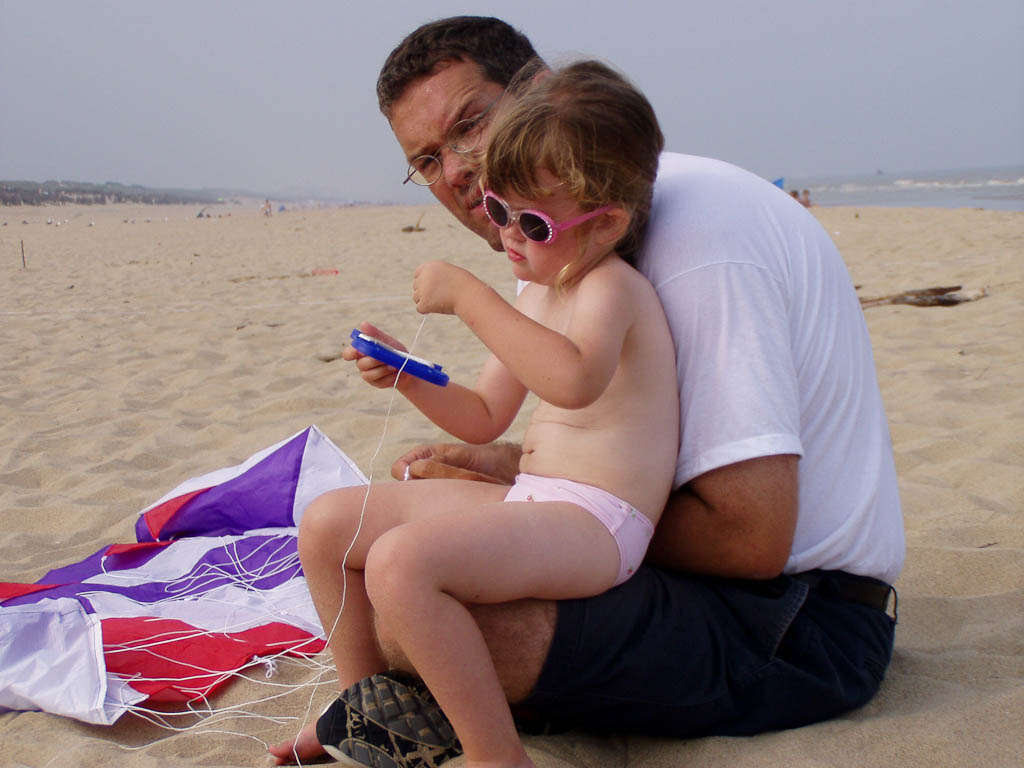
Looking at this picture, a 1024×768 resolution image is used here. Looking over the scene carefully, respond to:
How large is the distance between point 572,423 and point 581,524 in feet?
0.78

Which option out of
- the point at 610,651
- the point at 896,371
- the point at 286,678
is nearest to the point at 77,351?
the point at 286,678

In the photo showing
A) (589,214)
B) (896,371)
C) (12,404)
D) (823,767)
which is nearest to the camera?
(823,767)

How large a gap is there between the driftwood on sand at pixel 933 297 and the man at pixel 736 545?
4589mm

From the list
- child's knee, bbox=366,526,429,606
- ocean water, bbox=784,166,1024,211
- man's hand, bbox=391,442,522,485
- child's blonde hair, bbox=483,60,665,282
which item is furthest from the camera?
ocean water, bbox=784,166,1024,211

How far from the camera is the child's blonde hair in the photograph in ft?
5.23

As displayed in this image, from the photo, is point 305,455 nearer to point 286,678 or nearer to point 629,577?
point 286,678

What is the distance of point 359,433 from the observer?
3791mm

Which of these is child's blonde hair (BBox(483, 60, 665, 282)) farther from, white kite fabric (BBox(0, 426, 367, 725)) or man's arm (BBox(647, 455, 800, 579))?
white kite fabric (BBox(0, 426, 367, 725))

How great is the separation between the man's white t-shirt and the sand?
345 millimetres

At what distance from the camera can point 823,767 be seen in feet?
4.58

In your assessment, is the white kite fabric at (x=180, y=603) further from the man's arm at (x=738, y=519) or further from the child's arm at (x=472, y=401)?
the man's arm at (x=738, y=519)

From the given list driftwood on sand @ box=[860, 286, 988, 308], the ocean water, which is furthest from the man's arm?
the ocean water

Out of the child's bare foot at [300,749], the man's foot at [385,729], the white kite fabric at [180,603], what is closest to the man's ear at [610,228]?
the man's foot at [385,729]

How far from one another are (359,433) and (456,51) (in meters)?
1.96
